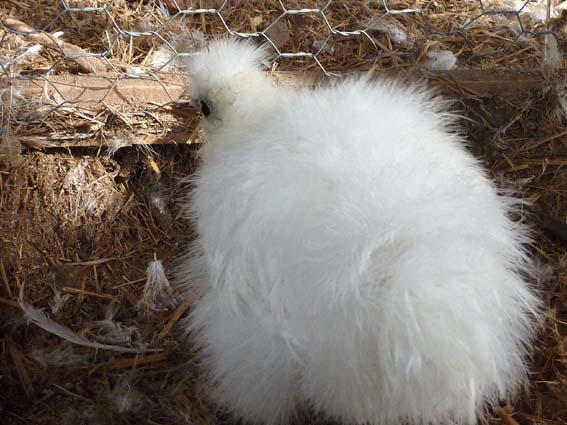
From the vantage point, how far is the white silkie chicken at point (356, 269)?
2.60ft

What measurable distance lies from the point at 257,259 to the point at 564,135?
0.94 m

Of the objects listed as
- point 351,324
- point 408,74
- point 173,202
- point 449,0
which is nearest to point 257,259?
point 351,324

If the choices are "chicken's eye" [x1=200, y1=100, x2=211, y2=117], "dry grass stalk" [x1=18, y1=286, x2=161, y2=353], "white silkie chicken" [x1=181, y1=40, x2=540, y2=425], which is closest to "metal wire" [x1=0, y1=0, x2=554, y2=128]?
"chicken's eye" [x1=200, y1=100, x2=211, y2=117]

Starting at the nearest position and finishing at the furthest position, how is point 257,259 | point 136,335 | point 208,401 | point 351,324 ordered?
point 351,324
point 257,259
point 208,401
point 136,335

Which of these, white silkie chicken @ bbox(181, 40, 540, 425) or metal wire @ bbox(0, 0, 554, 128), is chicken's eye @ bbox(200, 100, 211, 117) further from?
metal wire @ bbox(0, 0, 554, 128)

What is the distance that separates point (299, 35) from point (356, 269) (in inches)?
40.6

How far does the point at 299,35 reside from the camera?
165 cm

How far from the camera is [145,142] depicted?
1401 millimetres

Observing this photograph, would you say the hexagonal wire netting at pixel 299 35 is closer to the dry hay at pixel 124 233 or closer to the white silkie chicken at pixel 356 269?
the dry hay at pixel 124 233

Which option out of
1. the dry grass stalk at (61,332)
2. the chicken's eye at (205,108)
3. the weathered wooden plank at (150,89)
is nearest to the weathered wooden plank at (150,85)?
the weathered wooden plank at (150,89)

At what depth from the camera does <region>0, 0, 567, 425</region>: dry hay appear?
46.4 inches

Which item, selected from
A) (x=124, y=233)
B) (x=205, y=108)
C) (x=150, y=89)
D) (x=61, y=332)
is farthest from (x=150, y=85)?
(x=61, y=332)

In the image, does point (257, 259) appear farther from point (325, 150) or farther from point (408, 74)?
point (408, 74)

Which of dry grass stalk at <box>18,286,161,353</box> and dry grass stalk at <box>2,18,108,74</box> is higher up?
dry grass stalk at <box>2,18,108,74</box>
